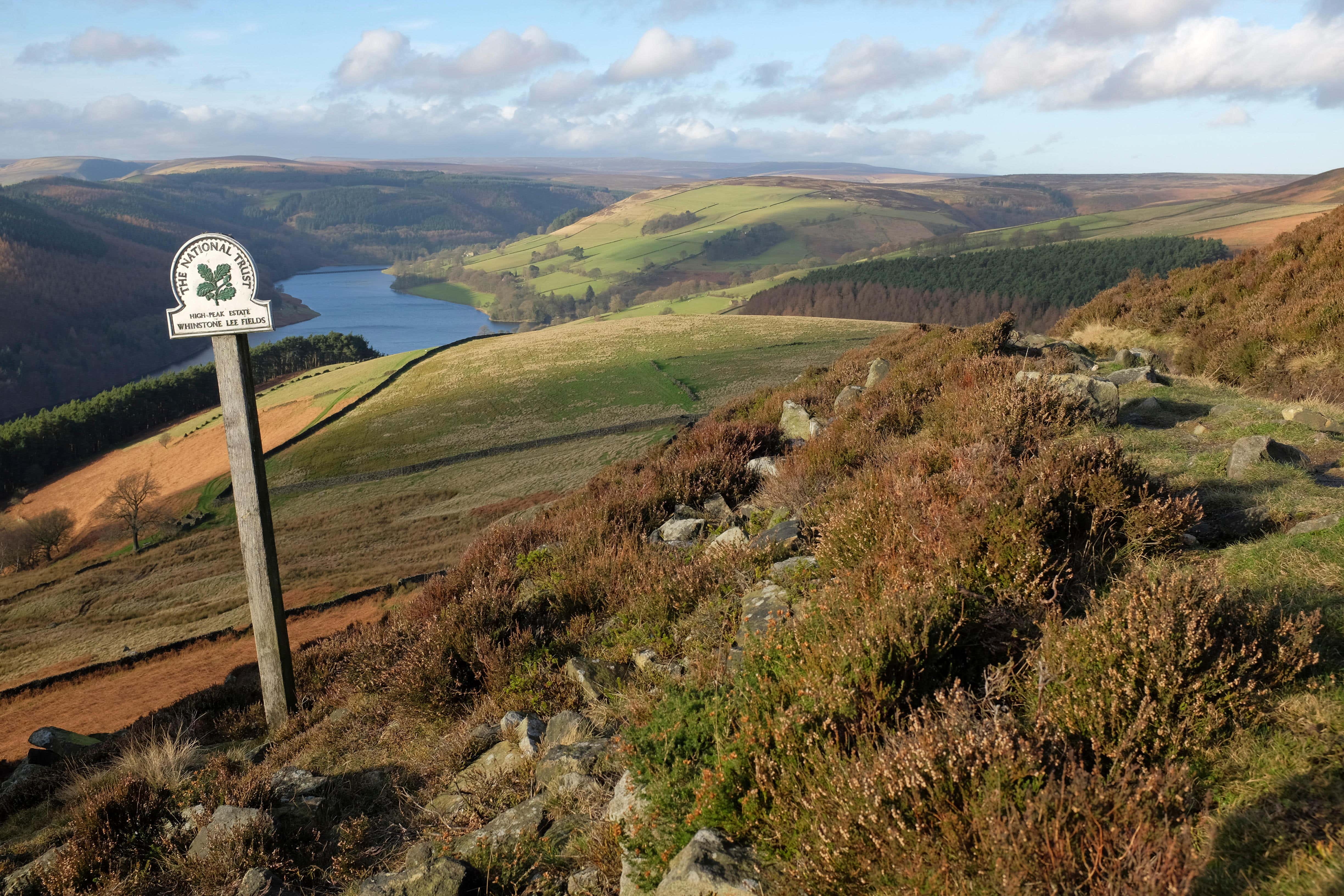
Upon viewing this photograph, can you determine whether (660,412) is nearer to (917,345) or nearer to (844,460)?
(917,345)

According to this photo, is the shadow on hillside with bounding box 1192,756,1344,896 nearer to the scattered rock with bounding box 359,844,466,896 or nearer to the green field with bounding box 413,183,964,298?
the scattered rock with bounding box 359,844,466,896

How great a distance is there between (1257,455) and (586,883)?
6.76 meters

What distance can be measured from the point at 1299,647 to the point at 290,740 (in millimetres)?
7015

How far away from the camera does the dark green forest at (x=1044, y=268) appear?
8644 centimetres

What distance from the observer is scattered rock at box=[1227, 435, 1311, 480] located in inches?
259

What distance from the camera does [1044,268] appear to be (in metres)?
96.1

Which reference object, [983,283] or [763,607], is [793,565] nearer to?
[763,607]

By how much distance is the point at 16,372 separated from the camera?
362ft

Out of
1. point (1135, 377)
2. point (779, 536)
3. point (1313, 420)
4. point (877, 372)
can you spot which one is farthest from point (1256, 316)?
point (779, 536)

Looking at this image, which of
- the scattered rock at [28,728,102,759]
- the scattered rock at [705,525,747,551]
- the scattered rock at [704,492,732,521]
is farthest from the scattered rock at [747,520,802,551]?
the scattered rock at [28,728,102,759]

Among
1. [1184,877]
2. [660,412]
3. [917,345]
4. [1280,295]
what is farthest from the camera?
[660,412]

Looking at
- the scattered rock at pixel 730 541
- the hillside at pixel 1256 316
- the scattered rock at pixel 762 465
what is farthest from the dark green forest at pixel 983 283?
the scattered rock at pixel 730 541

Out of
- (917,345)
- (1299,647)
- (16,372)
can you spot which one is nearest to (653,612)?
(1299,647)

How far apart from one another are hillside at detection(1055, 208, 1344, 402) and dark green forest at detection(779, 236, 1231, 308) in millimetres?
71159
